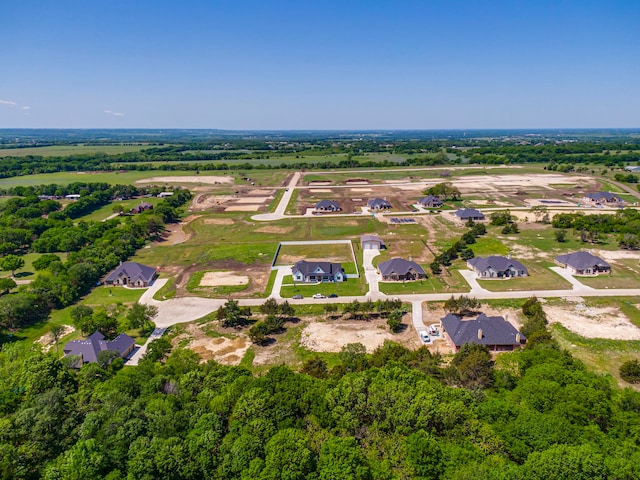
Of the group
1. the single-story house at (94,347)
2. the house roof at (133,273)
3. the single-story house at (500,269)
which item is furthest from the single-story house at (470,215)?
the single-story house at (94,347)

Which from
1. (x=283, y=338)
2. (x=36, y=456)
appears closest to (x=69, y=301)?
(x=283, y=338)

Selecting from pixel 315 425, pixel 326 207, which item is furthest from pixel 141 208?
pixel 315 425

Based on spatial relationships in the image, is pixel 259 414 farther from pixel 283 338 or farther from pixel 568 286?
pixel 568 286

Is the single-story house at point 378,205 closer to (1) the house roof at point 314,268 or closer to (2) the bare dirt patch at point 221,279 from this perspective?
(1) the house roof at point 314,268

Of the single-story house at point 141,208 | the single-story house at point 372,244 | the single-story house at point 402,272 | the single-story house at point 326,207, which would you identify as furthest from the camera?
the single-story house at point 141,208

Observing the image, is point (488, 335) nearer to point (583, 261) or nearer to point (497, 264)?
point (497, 264)

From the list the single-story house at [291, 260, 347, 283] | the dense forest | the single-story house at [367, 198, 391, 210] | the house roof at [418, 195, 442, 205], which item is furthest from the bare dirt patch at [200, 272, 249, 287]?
the house roof at [418, 195, 442, 205]
